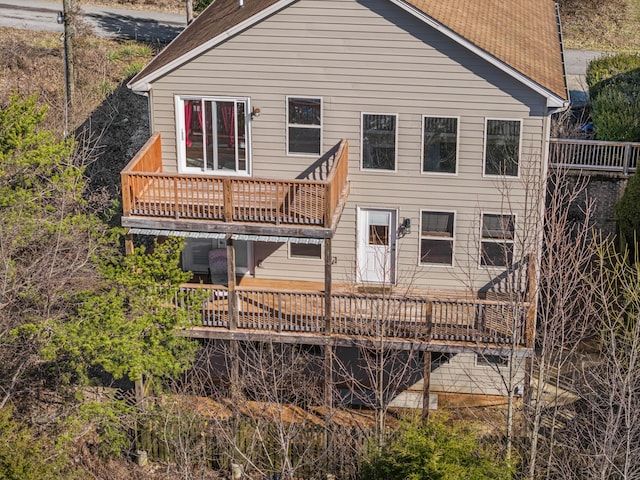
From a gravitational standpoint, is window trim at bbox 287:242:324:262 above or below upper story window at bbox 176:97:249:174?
below

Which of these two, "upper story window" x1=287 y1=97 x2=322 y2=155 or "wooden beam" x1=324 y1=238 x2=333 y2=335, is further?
"upper story window" x1=287 y1=97 x2=322 y2=155

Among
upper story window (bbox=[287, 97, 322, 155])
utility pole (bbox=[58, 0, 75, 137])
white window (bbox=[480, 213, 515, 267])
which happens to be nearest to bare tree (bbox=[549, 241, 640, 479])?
white window (bbox=[480, 213, 515, 267])

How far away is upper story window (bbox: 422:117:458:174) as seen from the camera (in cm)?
2147

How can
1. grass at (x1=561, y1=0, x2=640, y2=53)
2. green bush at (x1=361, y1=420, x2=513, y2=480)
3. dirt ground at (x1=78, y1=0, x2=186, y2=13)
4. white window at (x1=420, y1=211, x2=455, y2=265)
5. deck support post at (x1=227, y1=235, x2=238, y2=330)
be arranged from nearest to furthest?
green bush at (x1=361, y1=420, x2=513, y2=480) < deck support post at (x1=227, y1=235, x2=238, y2=330) < white window at (x1=420, y1=211, x2=455, y2=265) < grass at (x1=561, y1=0, x2=640, y2=53) < dirt ground at (x1=78, y1=0, x2=186, y2=13)

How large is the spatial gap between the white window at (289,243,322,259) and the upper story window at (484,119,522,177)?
186 inches

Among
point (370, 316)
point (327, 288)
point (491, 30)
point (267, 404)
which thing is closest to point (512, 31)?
point (491, 30)

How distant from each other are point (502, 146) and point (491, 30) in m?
3.01

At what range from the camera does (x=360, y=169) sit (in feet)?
72.4

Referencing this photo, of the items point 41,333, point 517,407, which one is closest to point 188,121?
point 41,333

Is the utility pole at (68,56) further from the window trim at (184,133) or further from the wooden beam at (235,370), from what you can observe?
the wooden beam at (235,370)


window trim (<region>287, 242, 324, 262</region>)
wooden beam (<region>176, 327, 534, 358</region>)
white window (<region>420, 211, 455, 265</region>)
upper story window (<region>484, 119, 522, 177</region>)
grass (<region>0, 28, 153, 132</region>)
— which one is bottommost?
wooden beam (<region>176, 327, 534, 358</region>)

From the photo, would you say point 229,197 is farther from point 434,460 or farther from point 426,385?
point 434,460

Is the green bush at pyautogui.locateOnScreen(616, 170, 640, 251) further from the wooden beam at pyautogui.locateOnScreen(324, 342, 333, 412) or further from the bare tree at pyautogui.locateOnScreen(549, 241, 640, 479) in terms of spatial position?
the wooden beam at pyautogui.locateOnScreen(324, 342, 333, 412)

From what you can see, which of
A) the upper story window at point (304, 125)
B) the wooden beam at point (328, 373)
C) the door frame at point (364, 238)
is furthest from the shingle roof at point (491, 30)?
the wooden beam at point (328, 373)
